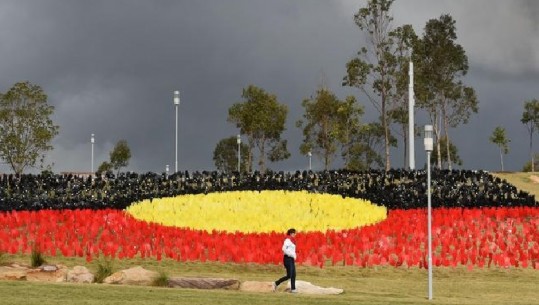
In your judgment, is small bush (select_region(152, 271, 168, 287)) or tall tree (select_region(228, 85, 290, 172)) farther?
tall tree (select_region(228, 85, 290, 172))

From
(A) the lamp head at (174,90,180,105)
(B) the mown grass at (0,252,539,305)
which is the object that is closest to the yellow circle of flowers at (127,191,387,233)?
(B) the mown grass at (0,252,539,305)

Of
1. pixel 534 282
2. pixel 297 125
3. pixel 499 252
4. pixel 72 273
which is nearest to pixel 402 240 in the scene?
pixel 499 252

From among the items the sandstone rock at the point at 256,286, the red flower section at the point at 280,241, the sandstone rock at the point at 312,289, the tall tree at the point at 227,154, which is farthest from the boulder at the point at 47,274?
the tall tree at the point at 227,154

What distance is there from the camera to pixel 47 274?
1844 centimetres

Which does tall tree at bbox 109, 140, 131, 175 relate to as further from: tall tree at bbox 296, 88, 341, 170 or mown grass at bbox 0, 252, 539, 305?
mown grass at bbox 0, 252, 539, 305

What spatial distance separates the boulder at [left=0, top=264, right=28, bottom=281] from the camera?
18406mm

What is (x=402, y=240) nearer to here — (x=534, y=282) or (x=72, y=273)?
(x=534, y=282)

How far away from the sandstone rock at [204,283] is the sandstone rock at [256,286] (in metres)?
0.17

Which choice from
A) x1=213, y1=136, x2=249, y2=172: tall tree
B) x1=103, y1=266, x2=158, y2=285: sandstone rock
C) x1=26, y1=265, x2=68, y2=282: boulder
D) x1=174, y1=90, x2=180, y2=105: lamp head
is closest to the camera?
x1=103, y1=266, x2=158, y2=285: sandstone rock

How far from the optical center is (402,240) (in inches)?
985

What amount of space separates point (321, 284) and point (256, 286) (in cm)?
267

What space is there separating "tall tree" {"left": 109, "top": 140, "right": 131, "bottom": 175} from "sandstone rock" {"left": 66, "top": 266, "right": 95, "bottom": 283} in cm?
7864

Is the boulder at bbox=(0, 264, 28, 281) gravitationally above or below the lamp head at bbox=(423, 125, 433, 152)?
below

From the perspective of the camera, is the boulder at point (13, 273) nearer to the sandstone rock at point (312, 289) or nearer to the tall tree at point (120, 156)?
the sandstone rock at point (312, 289)
